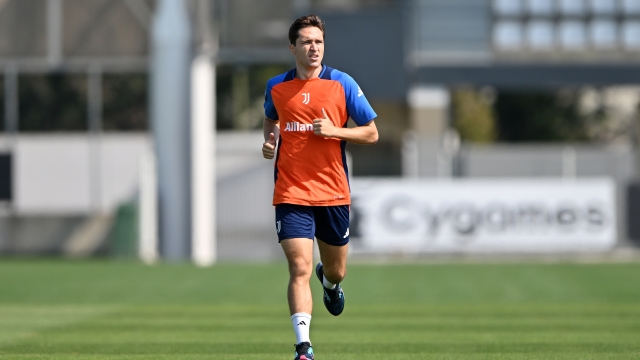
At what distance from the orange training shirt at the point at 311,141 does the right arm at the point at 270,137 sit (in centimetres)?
7

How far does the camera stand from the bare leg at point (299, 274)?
8.47 metres

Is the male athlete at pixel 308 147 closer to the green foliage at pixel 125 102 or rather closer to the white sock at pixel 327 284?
the white sock at pixel 327 284

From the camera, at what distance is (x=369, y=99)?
32.6 metres

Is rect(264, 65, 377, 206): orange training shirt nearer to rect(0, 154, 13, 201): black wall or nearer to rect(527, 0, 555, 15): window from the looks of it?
rect(0, 154, 13, 201): black wall

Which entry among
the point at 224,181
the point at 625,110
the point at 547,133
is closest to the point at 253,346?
the point at 224,181

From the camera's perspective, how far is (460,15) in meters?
32.8

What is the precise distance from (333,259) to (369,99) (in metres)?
23.6

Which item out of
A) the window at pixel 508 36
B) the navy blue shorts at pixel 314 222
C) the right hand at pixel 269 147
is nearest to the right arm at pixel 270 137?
the right hand at pixel 269 147

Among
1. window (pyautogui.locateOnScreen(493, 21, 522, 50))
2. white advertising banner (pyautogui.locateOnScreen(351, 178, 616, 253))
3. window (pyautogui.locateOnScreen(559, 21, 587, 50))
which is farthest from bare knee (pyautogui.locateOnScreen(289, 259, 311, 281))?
window (pyautogui.locateOnScreen(559, 21, 587, 50))

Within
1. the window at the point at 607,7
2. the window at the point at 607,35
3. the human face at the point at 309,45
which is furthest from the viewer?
the window at the point at 607,7

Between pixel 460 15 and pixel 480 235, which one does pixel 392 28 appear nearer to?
pixel 460 15

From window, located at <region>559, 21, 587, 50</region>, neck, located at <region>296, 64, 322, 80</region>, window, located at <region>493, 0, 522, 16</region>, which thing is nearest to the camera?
neck, located at <region>296, 64, 322, 80</region>

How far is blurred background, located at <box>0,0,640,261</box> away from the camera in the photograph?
2633 centimetres

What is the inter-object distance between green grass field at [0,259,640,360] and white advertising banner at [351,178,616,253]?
1584 mm
